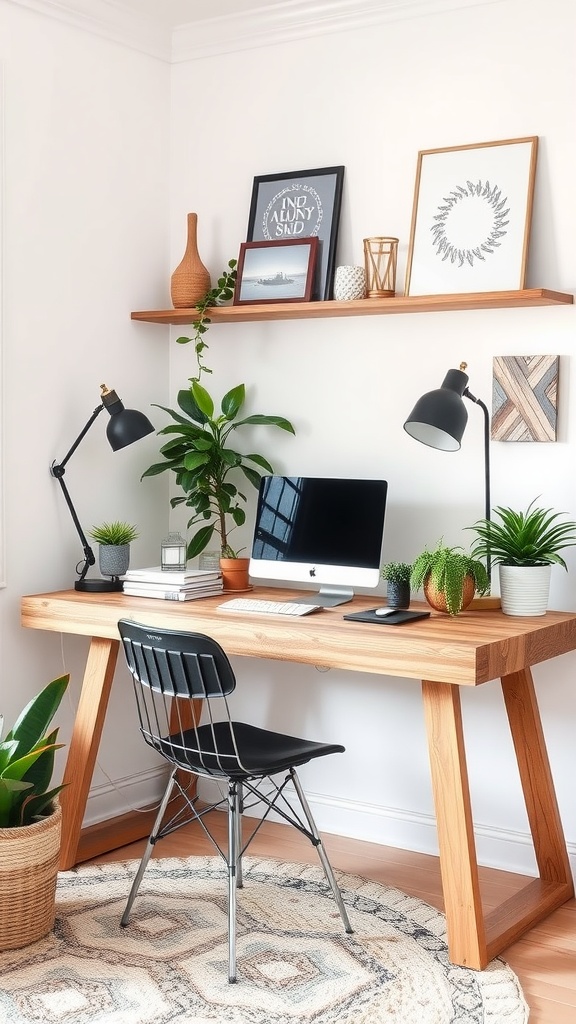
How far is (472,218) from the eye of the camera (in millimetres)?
3242

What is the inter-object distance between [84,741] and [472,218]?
1.93 metres

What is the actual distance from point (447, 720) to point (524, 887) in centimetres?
86

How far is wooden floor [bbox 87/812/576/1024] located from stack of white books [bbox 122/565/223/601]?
→ 817 millimetres

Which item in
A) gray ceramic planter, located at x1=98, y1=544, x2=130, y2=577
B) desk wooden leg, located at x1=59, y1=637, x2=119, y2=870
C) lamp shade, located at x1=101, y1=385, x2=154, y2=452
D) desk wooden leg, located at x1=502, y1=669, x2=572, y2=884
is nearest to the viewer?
desk wooden leg, located at x1=502, y1=669, x2=572, y2=884

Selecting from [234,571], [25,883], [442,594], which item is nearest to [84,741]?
[25,883]

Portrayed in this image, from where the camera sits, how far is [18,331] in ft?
11.0

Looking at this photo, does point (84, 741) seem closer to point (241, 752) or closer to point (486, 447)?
point (241, 752)

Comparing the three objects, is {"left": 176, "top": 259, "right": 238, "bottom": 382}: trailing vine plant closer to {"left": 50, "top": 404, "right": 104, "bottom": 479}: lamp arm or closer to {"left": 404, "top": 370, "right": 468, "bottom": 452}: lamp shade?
{"left": 50, "top": 404, "right": 104, "bottom": 479}: lamp arm

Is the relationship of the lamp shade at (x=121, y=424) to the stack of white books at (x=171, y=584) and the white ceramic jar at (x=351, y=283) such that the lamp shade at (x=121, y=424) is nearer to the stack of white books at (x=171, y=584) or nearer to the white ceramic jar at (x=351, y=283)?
the stack of white books at (x=171, y=584)

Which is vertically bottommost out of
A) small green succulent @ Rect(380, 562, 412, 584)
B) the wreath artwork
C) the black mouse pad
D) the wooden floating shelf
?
the black mouse pad

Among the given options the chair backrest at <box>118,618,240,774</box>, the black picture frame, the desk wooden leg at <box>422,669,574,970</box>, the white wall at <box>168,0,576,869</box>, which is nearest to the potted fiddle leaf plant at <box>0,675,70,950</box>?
the chair backrest at <box>118,618,240,774</box>

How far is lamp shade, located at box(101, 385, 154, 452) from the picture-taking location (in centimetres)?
340

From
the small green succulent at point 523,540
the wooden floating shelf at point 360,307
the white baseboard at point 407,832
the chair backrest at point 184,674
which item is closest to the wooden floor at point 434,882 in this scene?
the white baseboard at point 407,832

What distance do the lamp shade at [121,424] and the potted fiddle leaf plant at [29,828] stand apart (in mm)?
812
